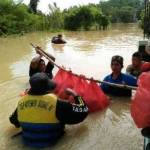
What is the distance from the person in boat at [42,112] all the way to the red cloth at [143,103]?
152 centimetres

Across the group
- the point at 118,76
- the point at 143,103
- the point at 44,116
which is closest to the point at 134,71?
the point at 118,76

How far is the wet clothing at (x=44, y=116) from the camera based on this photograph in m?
5.07

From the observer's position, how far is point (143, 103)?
3621mm

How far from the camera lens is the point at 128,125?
6.33m

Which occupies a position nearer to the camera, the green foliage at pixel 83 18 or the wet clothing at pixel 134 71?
the wet clothing at pixel 134 71

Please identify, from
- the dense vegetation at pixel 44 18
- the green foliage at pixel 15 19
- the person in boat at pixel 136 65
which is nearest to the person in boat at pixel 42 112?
the person in boat at pixel 136 65

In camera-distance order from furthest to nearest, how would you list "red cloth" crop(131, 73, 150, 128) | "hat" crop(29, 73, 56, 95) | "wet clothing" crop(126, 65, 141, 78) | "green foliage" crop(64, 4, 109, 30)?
"green foliage" crop(64, 4, 109, 30) → "wet clothing" crop(126, 65, 141, 78) → "hat" crop(29, 73, 56, 95) → "red cloth" crop(131, 73, 150, 128)

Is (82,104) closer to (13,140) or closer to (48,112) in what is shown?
(48,112)

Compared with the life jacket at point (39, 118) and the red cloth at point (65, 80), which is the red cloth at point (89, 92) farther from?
the life jacket at point (39, 118)

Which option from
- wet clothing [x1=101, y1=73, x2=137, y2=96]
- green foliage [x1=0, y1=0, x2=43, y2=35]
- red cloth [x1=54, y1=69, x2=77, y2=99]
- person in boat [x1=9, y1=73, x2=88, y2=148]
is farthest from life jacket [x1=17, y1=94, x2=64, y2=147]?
green foliage [x1=0, y1=0, x2=43, y2=35]

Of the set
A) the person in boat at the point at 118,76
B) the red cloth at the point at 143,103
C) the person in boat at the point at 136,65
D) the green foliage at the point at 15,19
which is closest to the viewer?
the red cloth at the point at 143,103

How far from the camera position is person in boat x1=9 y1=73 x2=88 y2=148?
5.07 meters

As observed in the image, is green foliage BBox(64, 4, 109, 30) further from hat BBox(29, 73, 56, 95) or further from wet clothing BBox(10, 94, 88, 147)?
hat BBox(29, 73, 56, 95)

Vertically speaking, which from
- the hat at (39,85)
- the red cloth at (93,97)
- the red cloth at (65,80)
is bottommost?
the red cloth at (93,97)
